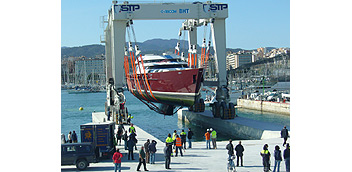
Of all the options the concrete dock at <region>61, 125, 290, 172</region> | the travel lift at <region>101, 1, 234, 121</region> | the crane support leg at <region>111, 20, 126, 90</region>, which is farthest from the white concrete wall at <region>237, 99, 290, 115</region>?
the concrete dock at <region>61, 125, 290, 172</region>

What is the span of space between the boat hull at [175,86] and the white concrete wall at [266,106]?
1046 inches

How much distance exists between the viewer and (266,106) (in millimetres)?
63500

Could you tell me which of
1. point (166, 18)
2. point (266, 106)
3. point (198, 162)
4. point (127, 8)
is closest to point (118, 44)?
point (127, 8)

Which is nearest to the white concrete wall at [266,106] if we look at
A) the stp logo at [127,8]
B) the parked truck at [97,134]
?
the stp logo at [127,8]

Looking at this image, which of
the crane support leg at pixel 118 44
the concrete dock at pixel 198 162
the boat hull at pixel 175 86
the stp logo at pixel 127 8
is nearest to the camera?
the concrete dock at pixel 198 162

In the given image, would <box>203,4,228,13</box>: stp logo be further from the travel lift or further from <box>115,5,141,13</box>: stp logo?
<box>115,5,141,13</box>: stp logo

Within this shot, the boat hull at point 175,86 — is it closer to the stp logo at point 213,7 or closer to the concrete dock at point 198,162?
the stp logo at point 213,7

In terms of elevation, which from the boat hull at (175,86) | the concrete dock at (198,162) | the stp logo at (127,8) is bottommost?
the concrete dock at (198,162)

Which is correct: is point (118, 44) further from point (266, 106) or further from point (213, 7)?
point (266, 106)

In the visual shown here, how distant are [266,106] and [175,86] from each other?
34329mm

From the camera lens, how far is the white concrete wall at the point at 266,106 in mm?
57422
